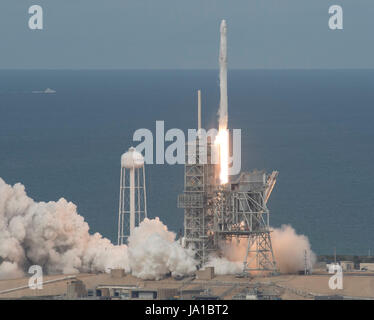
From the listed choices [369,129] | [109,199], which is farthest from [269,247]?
[369,129]

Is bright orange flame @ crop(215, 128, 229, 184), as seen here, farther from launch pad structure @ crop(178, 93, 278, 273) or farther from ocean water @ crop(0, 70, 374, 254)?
ocean water @ crop(0, 70, 374, 254)

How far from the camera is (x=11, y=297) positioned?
73.9 meters

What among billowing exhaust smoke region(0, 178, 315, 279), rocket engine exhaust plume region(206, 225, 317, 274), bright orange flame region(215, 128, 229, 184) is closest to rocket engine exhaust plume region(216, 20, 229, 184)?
bright orange flame region(215, 128, 229, 184)

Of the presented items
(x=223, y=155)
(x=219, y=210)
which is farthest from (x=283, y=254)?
(x=223, y=155)

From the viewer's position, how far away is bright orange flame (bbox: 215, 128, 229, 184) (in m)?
83.1

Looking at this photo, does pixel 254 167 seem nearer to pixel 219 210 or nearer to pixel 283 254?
pixel 283 254

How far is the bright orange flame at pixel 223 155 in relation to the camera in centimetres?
8306

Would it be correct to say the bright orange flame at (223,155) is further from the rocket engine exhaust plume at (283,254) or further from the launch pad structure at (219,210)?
the rocket engine exhaust plume at (283,254)

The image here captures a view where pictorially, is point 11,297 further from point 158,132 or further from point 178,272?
point 158,132

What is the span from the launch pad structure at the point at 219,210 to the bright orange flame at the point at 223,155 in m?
1.20

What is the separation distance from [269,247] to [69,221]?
47.2 ft

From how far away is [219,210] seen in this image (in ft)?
266

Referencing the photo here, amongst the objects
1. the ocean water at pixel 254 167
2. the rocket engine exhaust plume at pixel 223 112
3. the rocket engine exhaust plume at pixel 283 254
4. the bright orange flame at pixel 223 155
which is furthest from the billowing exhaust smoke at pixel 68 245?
the ocean water at pixel 254 167

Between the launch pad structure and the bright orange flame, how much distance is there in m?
1.20
